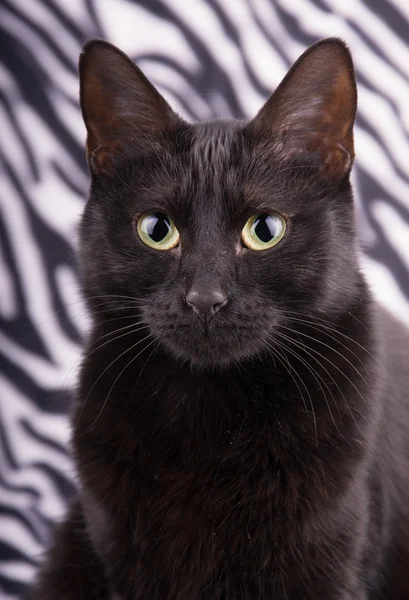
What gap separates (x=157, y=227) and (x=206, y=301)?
0.15 metres

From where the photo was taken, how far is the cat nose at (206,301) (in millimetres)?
1046

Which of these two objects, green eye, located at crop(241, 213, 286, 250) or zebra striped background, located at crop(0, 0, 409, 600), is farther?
zebra striped background, located at crop(0, 0, 409, 600)

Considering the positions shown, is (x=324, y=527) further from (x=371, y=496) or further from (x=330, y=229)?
(x=330, y=229)

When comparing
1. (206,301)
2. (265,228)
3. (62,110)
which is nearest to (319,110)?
(265,228)

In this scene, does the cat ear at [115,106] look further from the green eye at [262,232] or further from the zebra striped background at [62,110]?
the zebra striped background at [62,110]

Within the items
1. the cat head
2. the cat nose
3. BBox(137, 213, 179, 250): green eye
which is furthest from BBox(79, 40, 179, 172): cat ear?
the cat nose

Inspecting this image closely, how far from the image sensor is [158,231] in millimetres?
1153

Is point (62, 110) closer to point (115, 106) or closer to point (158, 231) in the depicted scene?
point (115, 106)

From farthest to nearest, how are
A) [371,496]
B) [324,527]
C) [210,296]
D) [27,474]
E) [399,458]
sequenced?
[27,474] → [399,458] → [371,496] → [324,527] → [210,296]

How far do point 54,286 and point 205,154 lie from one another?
30.1 inches

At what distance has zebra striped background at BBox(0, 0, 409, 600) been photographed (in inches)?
70.6

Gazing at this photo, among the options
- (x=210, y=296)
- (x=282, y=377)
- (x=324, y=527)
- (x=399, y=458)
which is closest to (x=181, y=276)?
(x=210, y=296)

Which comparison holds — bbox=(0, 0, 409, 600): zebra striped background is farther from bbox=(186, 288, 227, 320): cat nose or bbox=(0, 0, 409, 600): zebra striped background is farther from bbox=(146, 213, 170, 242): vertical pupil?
bbox=(186, 288, 227, 320): cat nose

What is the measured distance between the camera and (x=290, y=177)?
3.85ft
